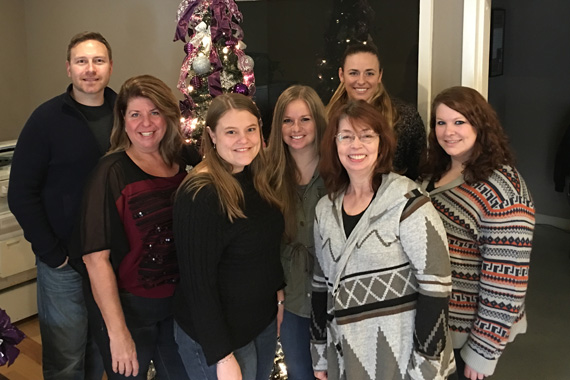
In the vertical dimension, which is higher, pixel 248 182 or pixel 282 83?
pixel 282 83

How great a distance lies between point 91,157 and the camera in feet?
7.28

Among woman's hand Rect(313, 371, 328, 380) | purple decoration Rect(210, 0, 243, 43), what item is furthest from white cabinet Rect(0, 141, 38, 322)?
woman's hand Rect(313, 371, 328, 380)

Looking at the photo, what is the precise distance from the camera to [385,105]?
7.79ft

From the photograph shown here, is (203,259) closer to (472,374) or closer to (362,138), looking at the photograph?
(362,138)

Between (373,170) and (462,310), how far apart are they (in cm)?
55

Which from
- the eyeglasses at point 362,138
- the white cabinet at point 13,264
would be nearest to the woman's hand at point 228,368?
the eyeglasses at point 362,138

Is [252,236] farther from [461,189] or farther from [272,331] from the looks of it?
[461,189]

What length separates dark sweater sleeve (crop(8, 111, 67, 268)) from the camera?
7.08ft

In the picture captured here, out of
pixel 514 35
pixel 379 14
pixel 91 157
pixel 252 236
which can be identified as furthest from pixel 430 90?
pixel 514 35

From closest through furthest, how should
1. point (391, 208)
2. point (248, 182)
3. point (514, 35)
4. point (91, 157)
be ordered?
1. point (391, 208)
2. point (248, 182)
3. point (91, 157)
4. point (514, 35)

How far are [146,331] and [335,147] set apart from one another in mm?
881

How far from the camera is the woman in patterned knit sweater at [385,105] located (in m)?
2.38

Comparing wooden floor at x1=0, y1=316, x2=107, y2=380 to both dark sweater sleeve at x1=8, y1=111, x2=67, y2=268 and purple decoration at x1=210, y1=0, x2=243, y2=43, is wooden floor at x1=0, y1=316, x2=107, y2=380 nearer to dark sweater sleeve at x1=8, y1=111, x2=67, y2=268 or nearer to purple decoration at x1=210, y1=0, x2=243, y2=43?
dark sweater sleeve at x1=8, y1=111, x2=67, y2=268

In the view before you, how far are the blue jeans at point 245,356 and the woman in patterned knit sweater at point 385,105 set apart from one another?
2.98ft
